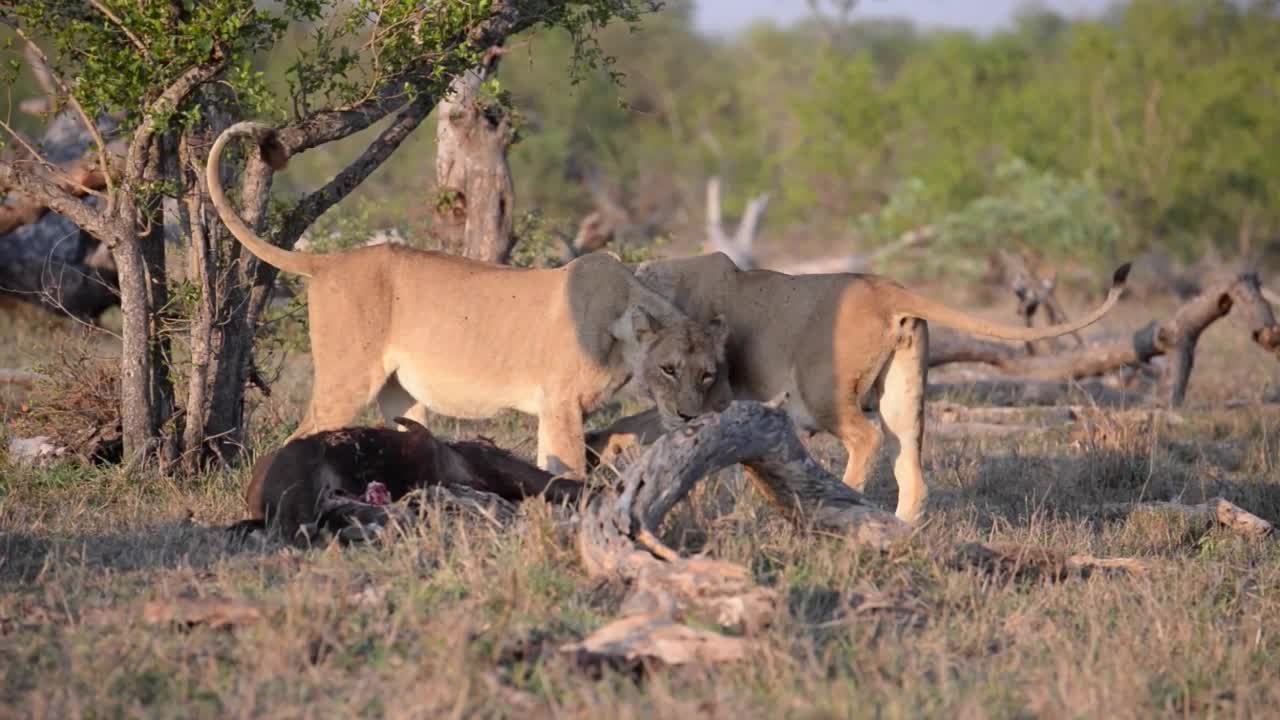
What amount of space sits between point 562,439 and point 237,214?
6.01 ft

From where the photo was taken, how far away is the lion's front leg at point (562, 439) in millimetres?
6648

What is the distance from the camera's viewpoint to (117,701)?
384 centimetres

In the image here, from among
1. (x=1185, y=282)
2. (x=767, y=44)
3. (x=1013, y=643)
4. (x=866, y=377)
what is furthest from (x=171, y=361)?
(x=767, y=44)

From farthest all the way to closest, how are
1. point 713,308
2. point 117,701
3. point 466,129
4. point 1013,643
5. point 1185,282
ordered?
1. point 1185,282
2. point 466,129
3. point 713,308
4. point 1013,643
5. point 117,701

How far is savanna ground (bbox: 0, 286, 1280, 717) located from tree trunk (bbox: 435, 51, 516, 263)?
2.76 m

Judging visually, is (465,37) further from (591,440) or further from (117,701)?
(117,701)

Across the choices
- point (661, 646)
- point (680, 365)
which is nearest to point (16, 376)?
point (680, 365)

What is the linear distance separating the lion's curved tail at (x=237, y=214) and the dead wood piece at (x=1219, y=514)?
389 cm

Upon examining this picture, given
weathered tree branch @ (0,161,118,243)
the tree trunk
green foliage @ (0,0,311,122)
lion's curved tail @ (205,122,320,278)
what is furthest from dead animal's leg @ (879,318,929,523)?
weathered tree branch @ (0,161,118,243)

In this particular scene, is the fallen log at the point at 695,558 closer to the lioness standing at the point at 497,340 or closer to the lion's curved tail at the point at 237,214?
the lioness standing at the point at 497,340

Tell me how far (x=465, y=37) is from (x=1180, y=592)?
3.94 meters

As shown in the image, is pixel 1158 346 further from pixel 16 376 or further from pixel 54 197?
pixel 16 376

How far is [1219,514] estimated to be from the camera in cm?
651

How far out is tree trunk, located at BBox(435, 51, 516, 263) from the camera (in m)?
8.91
